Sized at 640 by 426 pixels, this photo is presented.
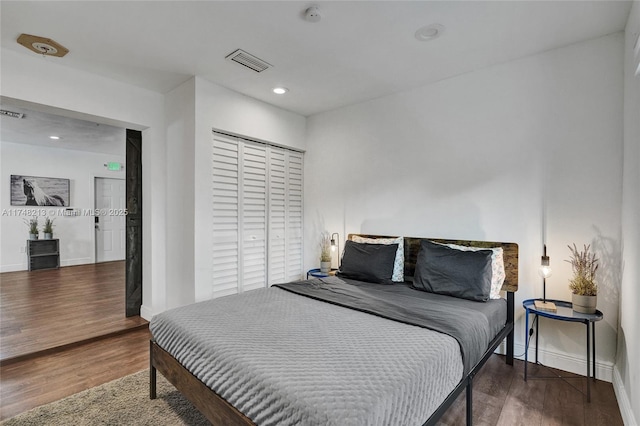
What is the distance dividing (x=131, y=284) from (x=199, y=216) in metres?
1.35

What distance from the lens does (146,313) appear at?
365 centimetres

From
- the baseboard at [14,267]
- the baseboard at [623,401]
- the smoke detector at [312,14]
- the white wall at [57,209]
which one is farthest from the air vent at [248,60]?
the baseboard at [14,267]

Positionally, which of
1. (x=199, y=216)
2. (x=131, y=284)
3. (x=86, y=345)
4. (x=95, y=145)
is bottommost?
(x=86, y=345)

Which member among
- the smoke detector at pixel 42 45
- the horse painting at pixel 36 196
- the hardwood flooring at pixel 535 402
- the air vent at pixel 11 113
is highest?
the smoke detector at pixel 42 45

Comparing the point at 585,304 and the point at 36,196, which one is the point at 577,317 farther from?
the point at 36,196

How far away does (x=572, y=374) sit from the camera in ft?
8.16

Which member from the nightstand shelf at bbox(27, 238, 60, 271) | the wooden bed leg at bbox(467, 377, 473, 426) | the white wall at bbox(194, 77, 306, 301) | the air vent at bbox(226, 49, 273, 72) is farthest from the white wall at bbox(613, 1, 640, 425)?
the nightstand shelf at bbox(27, 238, 60, 271)

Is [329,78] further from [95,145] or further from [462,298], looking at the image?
[95,145]

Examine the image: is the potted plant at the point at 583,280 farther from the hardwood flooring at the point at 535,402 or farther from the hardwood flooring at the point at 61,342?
the hardwood flooring at the point at 61,342

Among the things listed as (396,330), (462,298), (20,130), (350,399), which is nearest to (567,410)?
(462,298)

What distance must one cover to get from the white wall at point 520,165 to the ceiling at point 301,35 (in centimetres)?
25

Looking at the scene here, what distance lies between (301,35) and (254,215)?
2078 mm

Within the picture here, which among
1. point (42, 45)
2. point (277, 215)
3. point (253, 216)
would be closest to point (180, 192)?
point (253, 216)

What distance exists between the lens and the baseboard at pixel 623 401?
1.79m
